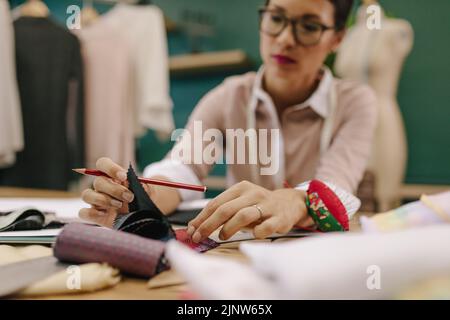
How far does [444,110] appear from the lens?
167 cm

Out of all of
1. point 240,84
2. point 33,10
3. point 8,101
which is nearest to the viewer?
point 240,84

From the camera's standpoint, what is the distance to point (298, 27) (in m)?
0.61

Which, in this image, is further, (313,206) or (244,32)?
(244,32)

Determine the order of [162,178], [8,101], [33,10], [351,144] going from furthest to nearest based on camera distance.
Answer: [33,10] < [8,101] < [351,144] < [162,178]

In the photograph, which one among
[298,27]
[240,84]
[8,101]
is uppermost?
[298,27]

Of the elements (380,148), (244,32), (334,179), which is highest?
(244,32)

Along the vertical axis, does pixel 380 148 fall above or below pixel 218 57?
below

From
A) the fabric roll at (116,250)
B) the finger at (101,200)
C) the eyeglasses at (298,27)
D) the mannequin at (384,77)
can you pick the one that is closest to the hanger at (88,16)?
the mannequin at (384,77)

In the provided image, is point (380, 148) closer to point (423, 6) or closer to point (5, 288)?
point (423, 6)

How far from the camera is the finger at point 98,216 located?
385 millimetres

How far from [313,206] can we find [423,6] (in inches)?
60.8

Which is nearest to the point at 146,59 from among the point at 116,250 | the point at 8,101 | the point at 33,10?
the point at 33,10

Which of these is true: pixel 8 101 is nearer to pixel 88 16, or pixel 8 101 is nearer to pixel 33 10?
pixel 33 10

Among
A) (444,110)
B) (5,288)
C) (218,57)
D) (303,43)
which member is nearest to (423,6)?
(444,110)
